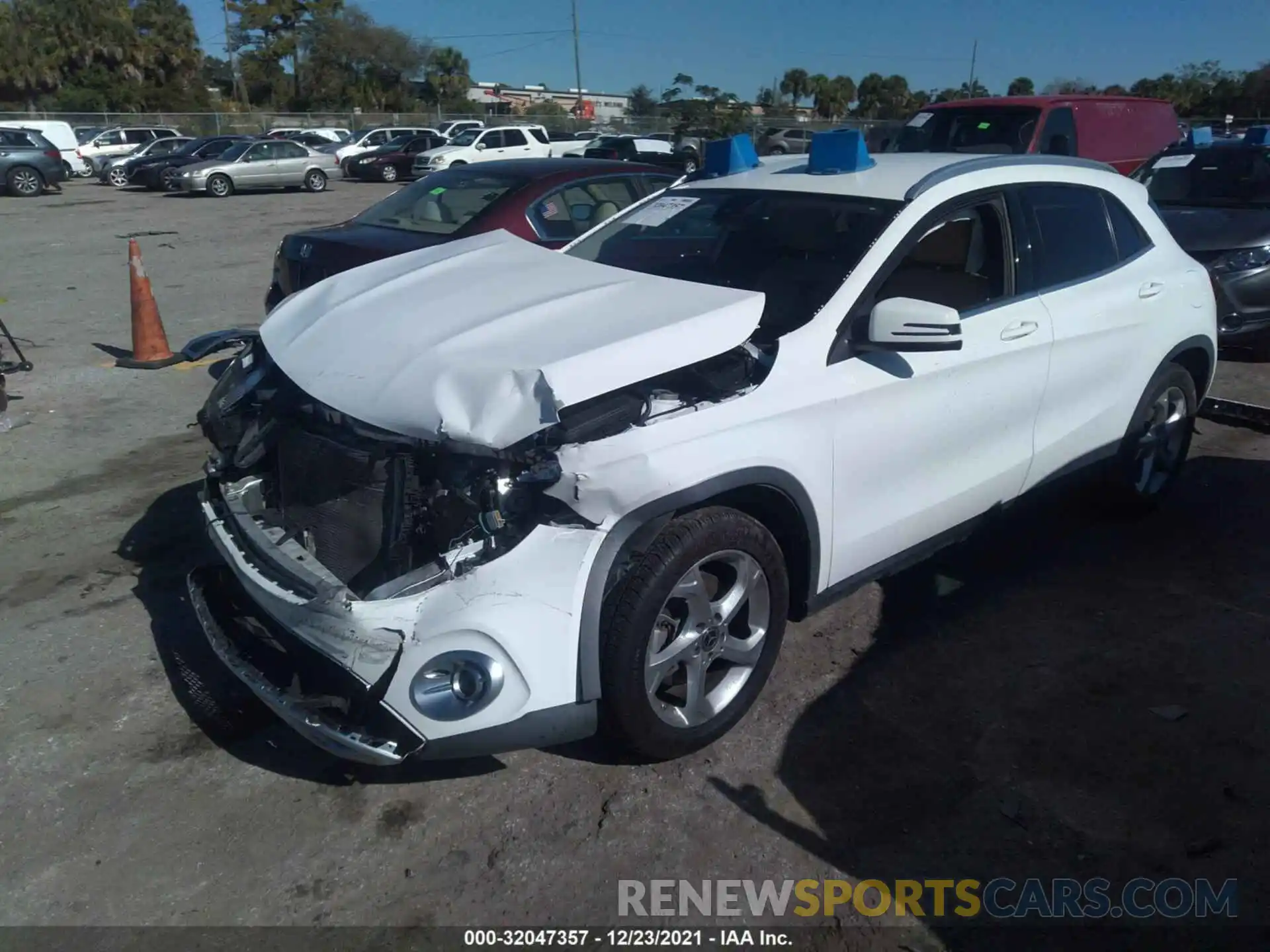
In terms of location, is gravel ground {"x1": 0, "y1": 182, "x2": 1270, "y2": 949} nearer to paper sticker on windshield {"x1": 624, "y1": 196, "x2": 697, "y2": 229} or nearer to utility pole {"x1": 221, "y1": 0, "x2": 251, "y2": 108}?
paper sticker on windshield {"x1": 624, "y1": 196, "x2": 697, "y2": 229}

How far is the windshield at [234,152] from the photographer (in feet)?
87.1

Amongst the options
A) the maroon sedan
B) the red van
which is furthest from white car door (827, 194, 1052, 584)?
the red van

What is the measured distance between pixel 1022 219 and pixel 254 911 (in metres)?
3.71

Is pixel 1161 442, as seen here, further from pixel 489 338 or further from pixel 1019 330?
pixel 489 338

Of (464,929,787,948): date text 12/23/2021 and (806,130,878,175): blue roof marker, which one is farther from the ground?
(806,130,878,175): blue roof marker

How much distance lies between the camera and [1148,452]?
5008 millimetres

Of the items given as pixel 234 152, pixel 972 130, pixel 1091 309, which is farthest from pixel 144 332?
pixel 234 152

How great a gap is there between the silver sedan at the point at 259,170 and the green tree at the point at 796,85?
50758 millimetres

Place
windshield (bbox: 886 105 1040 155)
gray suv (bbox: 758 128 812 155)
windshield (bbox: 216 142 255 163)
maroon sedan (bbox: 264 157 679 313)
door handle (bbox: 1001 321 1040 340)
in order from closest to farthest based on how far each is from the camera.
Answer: door handle (bbox: 1001 321 1040 340)
maroon sedan (bbox: 264 157 679 313)
windshield (bbox: 886 105 1040 155)
gray suv (bbox: 758 128 812 155)
windshield (bbox: 216 142 255 163)

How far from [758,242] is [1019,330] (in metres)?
1.08

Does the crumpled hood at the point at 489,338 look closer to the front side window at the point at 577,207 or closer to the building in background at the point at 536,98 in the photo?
the front side window at the point at 577,207

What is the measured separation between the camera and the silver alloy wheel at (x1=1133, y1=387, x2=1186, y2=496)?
16.3 ft

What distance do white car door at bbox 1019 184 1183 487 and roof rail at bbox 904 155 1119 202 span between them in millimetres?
128

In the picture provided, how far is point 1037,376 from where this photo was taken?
→ 4.05 m
